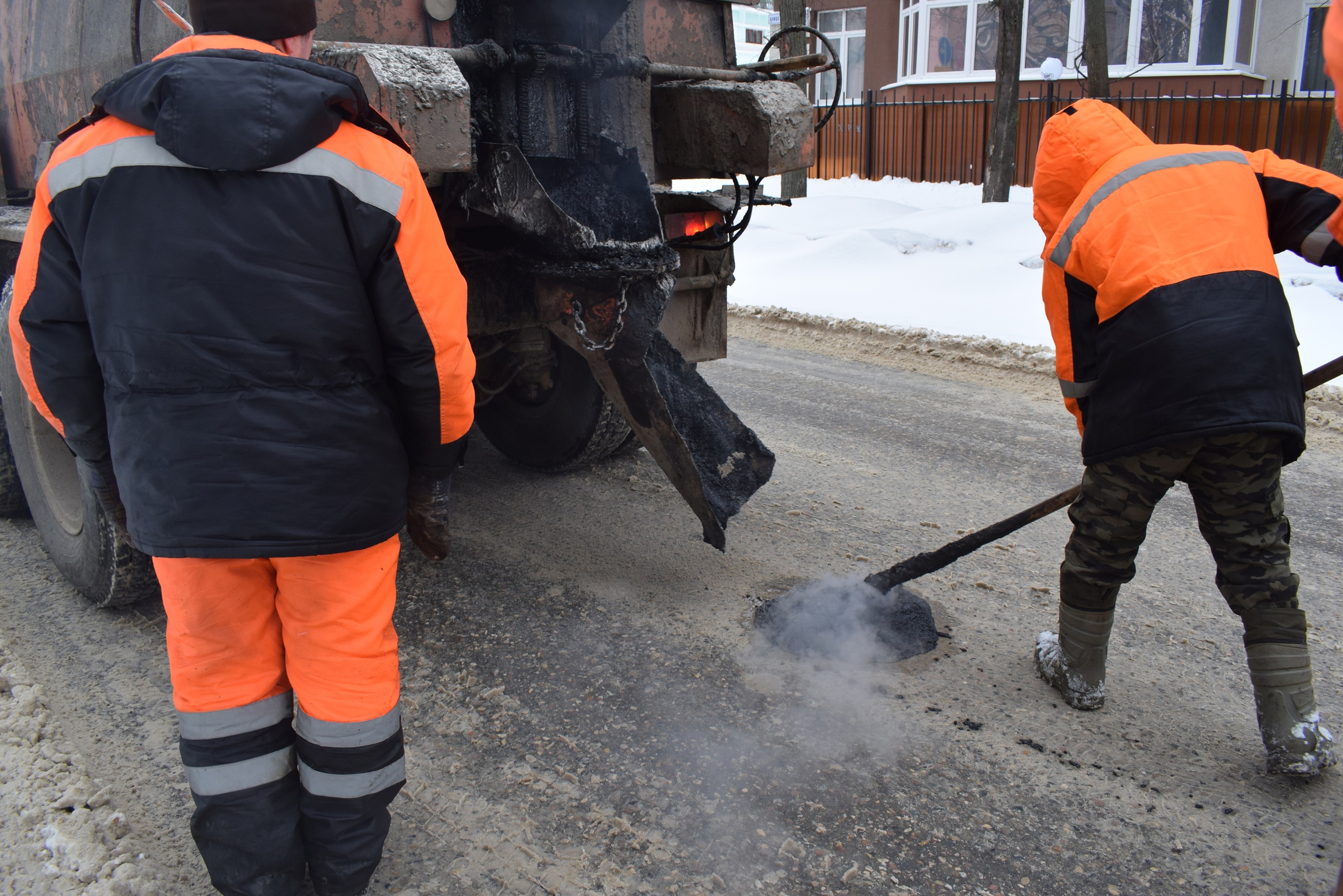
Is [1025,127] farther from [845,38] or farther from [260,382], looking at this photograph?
[260,382]

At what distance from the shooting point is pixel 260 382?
5.79 ft

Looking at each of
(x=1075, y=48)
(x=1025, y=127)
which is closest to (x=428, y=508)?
(x=1025, y=127)

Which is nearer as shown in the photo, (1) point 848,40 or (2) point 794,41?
(2) point 794,41

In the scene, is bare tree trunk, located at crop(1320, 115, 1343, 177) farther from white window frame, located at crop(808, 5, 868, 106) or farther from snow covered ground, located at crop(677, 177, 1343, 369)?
white window frame, located at crop(808, 5, 868, 106)

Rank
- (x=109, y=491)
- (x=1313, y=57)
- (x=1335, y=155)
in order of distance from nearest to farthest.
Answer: (x=109, y=491), (x=1335, y=155), (x=1313, y=57)

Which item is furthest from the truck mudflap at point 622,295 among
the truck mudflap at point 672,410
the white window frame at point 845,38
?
the white window frame at point 845,38

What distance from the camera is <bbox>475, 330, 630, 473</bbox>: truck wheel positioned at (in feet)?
13.8

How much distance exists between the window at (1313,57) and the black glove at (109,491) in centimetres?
1819

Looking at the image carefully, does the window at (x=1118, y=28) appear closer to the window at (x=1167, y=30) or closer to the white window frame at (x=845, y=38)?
the window at (x=1167, y=30)

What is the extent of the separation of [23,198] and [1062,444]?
494 centimetres

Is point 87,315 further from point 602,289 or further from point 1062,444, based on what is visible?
point 1062,444

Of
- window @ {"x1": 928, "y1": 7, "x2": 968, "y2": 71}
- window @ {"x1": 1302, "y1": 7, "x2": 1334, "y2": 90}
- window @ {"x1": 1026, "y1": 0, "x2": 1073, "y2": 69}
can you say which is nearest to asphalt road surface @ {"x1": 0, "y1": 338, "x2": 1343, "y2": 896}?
window @ {"x1": 1302, "y1": 7, "x2": 1334, "y2": 90}

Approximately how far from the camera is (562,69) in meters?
3.04

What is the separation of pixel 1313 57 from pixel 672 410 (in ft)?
56.6
